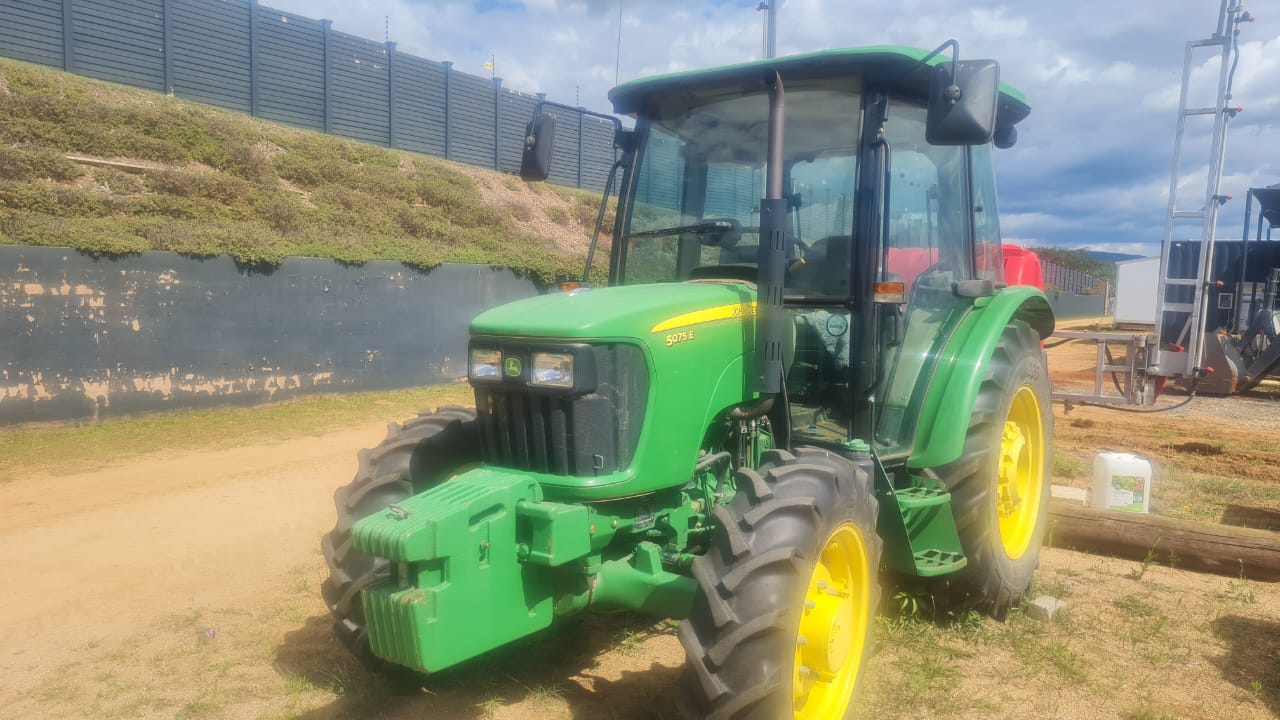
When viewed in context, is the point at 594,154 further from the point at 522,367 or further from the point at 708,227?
the point at 522,367

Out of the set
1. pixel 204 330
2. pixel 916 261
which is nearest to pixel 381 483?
pixel 916 261

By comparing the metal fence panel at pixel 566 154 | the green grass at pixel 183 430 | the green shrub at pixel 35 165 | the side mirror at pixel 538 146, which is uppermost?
the metal fence panel at pixel 566 154

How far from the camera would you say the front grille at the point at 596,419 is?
3.13 metres

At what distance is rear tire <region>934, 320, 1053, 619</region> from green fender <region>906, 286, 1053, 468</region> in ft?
0.55

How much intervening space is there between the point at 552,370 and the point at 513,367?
0.18 m

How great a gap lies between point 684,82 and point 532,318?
1486mm

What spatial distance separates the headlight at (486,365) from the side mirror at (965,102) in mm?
1813

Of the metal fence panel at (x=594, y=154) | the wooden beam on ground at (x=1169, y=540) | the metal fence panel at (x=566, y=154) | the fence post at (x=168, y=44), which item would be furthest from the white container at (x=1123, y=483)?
the metal fence panel at (x=594, y=154)

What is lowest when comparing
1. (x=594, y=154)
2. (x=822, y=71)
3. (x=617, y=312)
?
(x=617, y=312)

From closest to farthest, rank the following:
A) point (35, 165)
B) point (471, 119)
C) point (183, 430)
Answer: point (183, 430)
point (35, 165)
point (471, 119)

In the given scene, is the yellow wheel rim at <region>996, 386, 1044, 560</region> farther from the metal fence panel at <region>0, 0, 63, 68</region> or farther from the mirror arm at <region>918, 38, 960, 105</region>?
the metal fence panel at <region>0, 0, 63, 68</region>

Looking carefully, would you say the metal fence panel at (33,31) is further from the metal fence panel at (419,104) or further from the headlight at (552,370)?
the headlight at (552,370)

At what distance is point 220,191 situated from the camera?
15.0 meters

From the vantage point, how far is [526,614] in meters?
2.96
